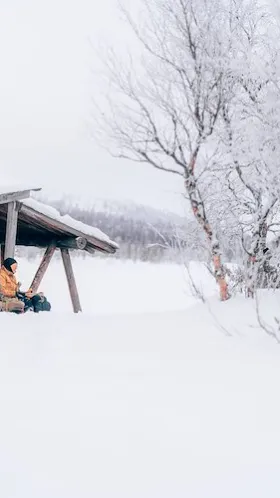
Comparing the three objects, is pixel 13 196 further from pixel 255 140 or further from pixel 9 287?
pixel 255 140

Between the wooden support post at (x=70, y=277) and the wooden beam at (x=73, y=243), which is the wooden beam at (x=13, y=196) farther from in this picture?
the wooden support post at (x=70, y=277)

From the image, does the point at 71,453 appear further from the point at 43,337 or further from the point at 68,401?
the point at 43,337

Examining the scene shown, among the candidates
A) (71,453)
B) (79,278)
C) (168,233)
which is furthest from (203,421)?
(79,278)

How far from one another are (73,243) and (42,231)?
3.13 ft

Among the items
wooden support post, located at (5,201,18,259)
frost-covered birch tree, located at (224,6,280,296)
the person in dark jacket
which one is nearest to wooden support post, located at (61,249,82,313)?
wooden support post, located at (5,201,18,259)

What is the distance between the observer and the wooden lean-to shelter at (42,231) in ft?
30.6

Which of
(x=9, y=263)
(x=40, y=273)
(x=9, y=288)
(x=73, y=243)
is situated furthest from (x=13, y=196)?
(x=40, y=273)

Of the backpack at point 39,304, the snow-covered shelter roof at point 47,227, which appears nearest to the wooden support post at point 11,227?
the snow-covered shelter roof at point 47,227

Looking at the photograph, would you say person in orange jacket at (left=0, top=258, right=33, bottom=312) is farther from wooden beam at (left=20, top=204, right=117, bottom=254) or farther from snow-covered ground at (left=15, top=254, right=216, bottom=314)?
snow-covered ground at (left=15, top=254, right=216, bottom=314)

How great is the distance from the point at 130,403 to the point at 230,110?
6.33 meters

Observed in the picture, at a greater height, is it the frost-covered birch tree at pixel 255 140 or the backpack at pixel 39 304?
the frost-covered birch tree at pixel 255 140

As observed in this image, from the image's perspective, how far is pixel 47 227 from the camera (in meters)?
10.5

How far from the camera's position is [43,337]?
18.7ft

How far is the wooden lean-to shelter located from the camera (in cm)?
933
